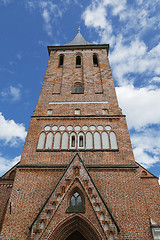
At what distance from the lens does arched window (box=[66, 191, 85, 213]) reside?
6.97 metres

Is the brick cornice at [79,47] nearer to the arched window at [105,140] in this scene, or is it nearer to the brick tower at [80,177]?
the brick tower at [80,177]

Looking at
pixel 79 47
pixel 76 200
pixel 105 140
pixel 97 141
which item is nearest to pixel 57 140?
pixel 97 141

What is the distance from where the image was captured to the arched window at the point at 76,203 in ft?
22.9

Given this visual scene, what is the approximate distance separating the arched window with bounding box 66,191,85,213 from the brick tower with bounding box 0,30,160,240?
0.04m

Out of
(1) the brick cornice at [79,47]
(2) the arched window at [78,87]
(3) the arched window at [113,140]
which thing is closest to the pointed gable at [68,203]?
(3) the arched window at [113,140]

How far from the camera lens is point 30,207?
7.52 meters

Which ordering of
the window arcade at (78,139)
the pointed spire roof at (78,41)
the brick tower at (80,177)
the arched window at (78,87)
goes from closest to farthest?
the brick tower at (80,177) < the window arcade at (78,139) < the arched window at (78,87) < the pointed spire roof at (78,41)

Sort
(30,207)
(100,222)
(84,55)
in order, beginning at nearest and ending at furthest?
(100,222), (30,207), (84,55)

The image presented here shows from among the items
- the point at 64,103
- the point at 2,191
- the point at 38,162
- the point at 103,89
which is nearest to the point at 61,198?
A: the point at 38,162

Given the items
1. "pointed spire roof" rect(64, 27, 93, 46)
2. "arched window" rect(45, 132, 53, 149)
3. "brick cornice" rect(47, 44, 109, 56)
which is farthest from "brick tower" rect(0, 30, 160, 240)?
"pointed spire roof" rect(64, 27, 93, 46)

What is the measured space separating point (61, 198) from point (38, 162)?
2513 mm

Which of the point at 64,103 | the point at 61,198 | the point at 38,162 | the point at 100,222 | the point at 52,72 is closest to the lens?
the point at 100,222

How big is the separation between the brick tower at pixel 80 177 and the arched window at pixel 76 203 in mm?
39

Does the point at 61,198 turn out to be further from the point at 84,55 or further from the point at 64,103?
the point at 84,55
